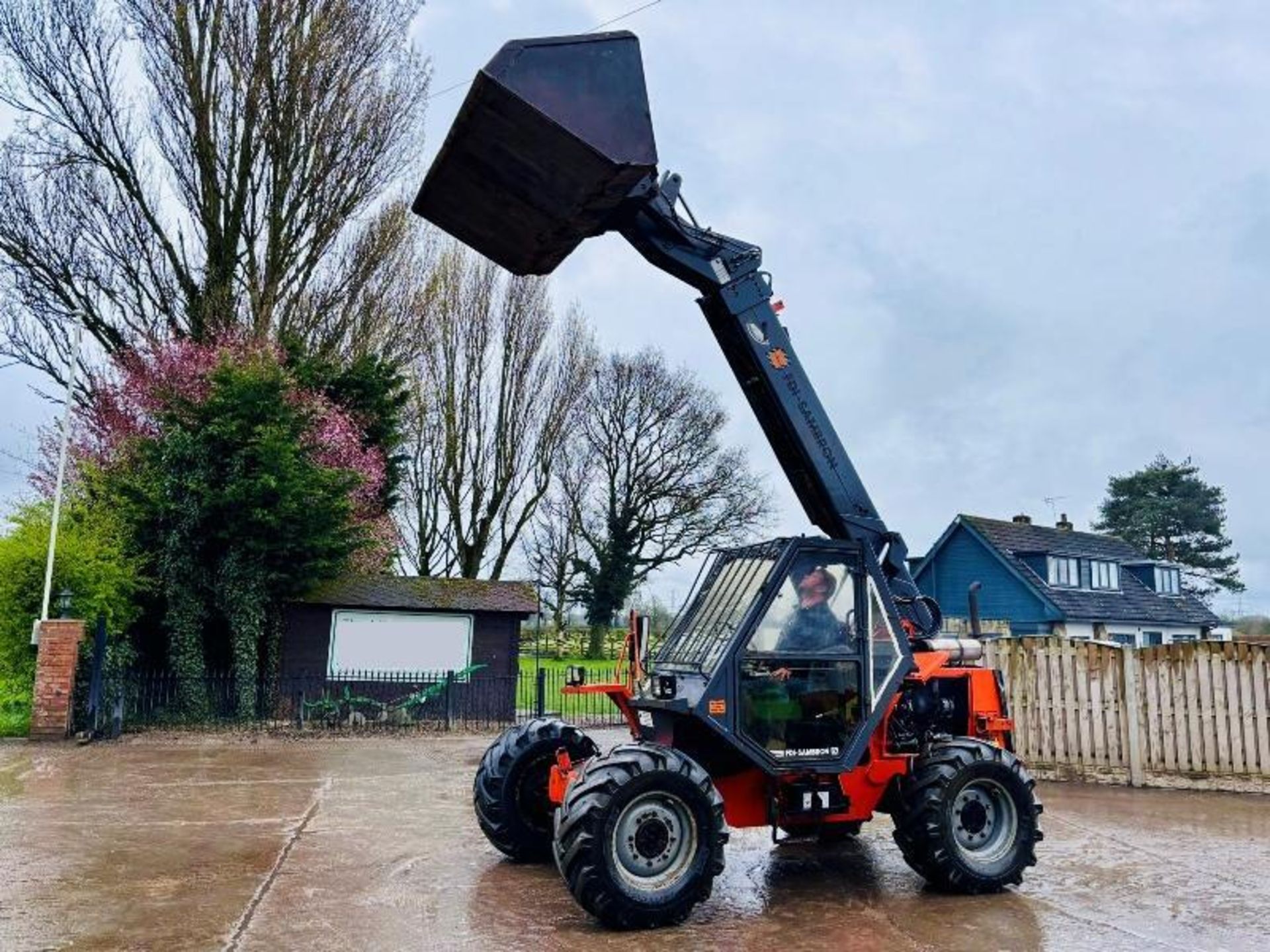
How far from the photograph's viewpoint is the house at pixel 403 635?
59.8 feet

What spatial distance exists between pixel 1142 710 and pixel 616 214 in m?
8.82

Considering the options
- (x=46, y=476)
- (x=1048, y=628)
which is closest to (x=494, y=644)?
(x=46, y=476)

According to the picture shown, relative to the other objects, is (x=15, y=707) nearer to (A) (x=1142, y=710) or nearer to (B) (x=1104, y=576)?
(A) (x=1142, y=710)

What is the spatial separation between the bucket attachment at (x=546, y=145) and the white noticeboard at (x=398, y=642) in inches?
534

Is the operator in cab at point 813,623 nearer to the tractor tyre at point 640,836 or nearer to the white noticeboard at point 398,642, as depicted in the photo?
the tractor tyre at point 640,836

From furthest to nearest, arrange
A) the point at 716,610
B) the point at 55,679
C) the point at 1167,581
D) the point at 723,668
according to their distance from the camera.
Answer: the point at 1167,581 < the point at 55,679 < the point at 716,610 < the point at 723,668

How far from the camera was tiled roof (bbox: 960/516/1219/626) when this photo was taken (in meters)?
33.1

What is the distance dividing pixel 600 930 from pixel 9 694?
15401 mm

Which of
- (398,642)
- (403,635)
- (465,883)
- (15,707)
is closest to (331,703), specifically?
(398,642)

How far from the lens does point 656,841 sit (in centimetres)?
548

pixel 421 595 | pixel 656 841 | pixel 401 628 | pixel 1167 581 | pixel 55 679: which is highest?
pixel 1167 581

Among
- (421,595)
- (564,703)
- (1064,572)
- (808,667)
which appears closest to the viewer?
(808,667)

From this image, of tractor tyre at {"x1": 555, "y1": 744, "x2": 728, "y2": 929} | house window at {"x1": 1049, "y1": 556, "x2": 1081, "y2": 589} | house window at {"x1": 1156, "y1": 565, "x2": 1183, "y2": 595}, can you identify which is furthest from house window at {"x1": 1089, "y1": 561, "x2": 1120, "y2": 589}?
tractor tyre at {"x1": 555, "y1": 744, "x2": 728, "y2": 929}

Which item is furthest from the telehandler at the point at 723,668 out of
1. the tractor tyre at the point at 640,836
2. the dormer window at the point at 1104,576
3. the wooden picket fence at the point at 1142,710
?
the dormer window at the point at 1104,576
